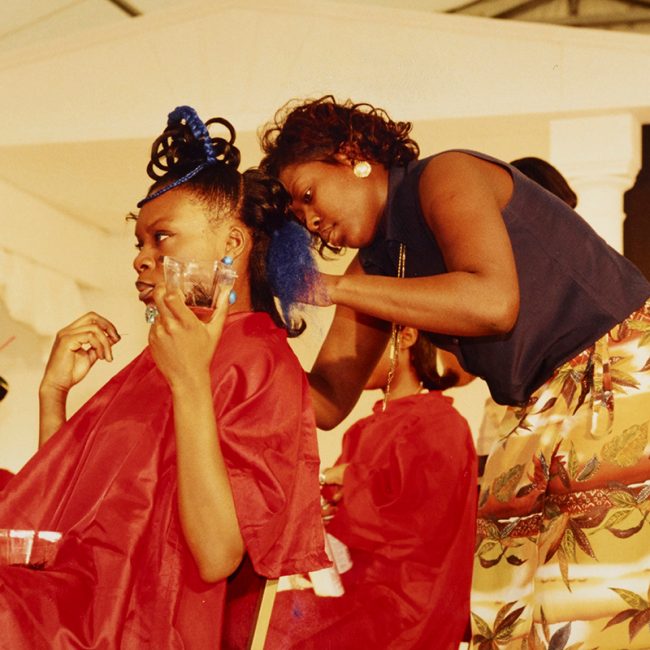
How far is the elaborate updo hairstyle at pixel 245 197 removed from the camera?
1.62m

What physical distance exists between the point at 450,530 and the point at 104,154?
192cm

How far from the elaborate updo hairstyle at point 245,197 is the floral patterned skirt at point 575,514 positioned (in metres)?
0.39

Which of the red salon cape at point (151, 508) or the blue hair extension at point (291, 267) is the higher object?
the blue hair extension at point (291, 267)

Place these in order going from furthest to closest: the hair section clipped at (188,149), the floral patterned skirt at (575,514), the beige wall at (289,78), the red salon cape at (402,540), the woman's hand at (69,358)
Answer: the beige wall at (289,78) < the red salon cape at (402,540) < the woman's hand at (69,358) < the hair section clipped at (188,149) < the floral patterned skirt at (575,514)

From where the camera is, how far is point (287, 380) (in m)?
1.48

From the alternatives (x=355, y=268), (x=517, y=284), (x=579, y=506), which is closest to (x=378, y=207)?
(x=355, y=268)

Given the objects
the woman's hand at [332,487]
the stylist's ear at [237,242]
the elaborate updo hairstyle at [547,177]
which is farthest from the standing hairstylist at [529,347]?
the woman's hand at [332,487]

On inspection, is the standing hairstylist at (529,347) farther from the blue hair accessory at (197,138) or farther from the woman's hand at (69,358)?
the woman's hand at (69,358)

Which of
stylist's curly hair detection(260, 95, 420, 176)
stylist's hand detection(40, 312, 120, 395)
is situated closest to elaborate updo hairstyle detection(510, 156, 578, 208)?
stylist's curly hair detection(260, 95, 420, 176)

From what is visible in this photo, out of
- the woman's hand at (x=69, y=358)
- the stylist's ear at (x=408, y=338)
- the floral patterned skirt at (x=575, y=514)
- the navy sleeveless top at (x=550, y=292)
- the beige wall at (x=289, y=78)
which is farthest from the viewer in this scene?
the beige wall at (x=289, y=78)

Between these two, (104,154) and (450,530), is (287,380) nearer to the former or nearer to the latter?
(450,530)

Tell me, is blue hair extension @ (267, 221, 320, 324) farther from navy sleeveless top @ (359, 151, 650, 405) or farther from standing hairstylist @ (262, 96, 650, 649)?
navy sleeveless top @ (359, 151, 650, 405)

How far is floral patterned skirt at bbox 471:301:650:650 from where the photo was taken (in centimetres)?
140

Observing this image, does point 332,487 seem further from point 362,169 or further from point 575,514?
point 575,514
